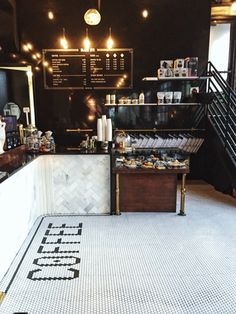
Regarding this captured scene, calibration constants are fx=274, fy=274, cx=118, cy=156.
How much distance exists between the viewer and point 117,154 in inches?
160

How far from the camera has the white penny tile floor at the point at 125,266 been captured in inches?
88.6

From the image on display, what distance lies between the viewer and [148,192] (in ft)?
13.5

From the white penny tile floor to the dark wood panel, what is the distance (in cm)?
16

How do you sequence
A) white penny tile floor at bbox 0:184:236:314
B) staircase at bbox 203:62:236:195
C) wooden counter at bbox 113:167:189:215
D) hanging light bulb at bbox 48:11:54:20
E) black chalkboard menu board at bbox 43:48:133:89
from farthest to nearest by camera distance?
black chalkboard menu board at bbox 43:48:133:89 < hanging light bulb at bbox 48:11:54:20 < staircase at bbox 203:62:236:195 < wooden counter at bbox 113:167:189:215 < white penny tile floor at bbox 0:184:236:314

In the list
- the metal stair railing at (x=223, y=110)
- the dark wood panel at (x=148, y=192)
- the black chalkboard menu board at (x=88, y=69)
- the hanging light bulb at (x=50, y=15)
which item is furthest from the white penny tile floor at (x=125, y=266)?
the hanging light bulb at (x=50, y=15)

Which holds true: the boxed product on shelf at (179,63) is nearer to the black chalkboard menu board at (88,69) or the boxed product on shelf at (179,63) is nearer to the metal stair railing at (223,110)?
the metal stair railing at (223,110)

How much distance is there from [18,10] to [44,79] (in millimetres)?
1332

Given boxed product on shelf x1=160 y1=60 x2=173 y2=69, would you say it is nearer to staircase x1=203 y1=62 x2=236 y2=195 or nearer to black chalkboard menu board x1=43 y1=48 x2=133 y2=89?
black chalkboard menu board x1=43 y1=48 x2=133 y2=89

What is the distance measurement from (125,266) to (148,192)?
1507mm

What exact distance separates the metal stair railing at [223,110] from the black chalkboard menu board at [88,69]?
5.31 ft

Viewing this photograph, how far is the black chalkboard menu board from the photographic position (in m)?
5.34

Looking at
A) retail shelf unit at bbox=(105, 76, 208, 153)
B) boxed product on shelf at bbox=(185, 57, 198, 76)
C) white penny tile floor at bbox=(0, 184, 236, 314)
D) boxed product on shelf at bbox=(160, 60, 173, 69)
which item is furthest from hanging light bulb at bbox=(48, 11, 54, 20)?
white penny tile floor at bbox=(0, 184, 236, 314)

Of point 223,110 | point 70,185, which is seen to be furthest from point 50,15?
point 223,110

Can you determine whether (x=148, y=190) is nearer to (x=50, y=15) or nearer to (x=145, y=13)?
(x=145, y=13)
